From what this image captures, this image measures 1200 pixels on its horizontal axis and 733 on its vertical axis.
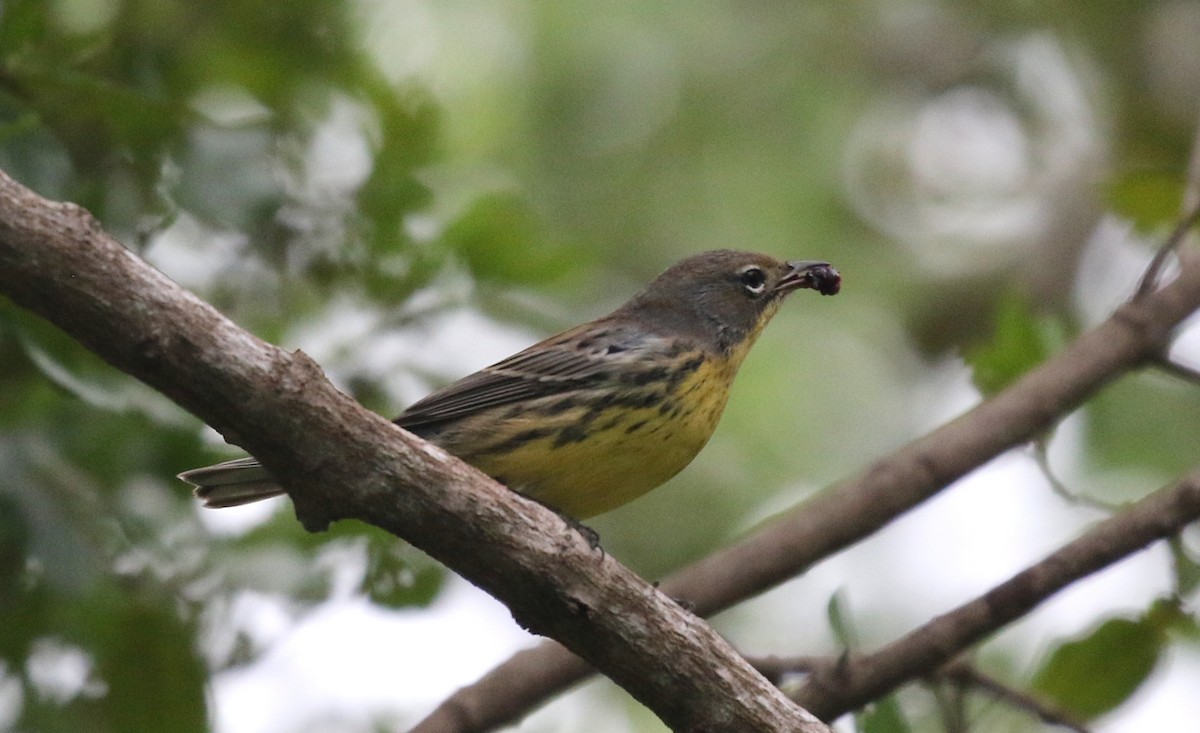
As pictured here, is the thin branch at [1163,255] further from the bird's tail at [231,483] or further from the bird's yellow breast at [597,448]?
the bird's tail at [231,483]

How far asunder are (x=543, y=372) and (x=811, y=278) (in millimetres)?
1563

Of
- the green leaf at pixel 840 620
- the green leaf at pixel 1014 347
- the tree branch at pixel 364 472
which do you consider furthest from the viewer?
the green leaf at pixel 1014 347

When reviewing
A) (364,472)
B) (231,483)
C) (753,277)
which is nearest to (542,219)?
(753,277)

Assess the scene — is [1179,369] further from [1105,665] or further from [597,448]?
[597,448]

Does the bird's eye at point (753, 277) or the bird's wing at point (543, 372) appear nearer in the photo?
the bird's wing at point (543, 372)

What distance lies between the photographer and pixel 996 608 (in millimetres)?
5250

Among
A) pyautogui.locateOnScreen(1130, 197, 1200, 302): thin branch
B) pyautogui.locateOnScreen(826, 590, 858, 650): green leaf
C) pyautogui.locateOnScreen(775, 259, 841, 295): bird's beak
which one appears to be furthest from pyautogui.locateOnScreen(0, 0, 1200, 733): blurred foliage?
pyautogui.locateOnScreen(775, 259, 841, 295): bird's beak

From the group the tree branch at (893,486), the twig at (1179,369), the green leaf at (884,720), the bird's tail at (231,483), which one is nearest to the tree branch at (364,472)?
the green leaf at (884,720)

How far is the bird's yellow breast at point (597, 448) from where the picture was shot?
549cm

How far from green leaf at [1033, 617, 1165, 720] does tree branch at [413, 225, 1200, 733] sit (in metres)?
0.93

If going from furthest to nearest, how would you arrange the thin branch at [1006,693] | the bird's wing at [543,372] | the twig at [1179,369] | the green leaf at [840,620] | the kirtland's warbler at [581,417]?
1. the twig at [1179,369]
2. the bird's wing at [543,372]
3. the kirtland's warbler at [581,417]
4. the thin branch at [1006,693]
5. the green leaf at [840,620]

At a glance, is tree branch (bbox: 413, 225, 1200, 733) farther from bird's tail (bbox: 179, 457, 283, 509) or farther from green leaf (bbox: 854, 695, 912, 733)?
bird's tail (bbox: 179, 457, 283, 509)

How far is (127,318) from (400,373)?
2.13m

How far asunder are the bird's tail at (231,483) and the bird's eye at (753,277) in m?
2.61
